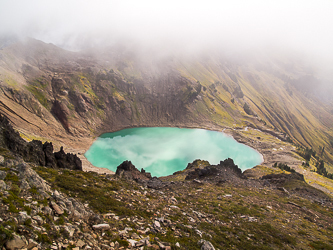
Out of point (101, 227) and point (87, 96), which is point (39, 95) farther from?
point (101, 227)

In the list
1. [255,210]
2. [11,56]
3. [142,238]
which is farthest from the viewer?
[11,56]

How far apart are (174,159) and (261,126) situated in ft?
464

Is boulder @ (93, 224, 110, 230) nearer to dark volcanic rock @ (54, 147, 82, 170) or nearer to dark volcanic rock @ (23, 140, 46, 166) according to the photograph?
dark volcanic rock @ (23, 140, 46, 166)

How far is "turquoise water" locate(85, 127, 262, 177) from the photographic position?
283 feet

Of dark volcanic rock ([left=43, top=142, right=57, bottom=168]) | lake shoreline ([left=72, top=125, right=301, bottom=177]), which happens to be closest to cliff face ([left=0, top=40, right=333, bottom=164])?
lake shoreline ([left=72, top=125, right=301, bottom=177])

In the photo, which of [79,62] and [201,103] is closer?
[79,62]

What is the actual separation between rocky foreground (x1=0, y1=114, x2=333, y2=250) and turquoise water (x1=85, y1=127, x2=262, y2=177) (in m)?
54.0

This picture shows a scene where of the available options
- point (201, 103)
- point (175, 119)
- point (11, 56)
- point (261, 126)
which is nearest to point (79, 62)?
point (11, 56)

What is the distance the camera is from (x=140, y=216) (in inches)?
592

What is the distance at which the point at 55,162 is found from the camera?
35062 millimetres

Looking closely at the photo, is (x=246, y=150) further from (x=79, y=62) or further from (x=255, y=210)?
(x=79, y=62)

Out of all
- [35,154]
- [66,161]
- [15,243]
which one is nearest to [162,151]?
[66,161]

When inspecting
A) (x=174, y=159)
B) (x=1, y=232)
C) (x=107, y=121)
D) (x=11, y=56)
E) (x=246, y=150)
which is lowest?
Result: (x=1, y=232)

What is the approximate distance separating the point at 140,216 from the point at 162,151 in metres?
84.8
